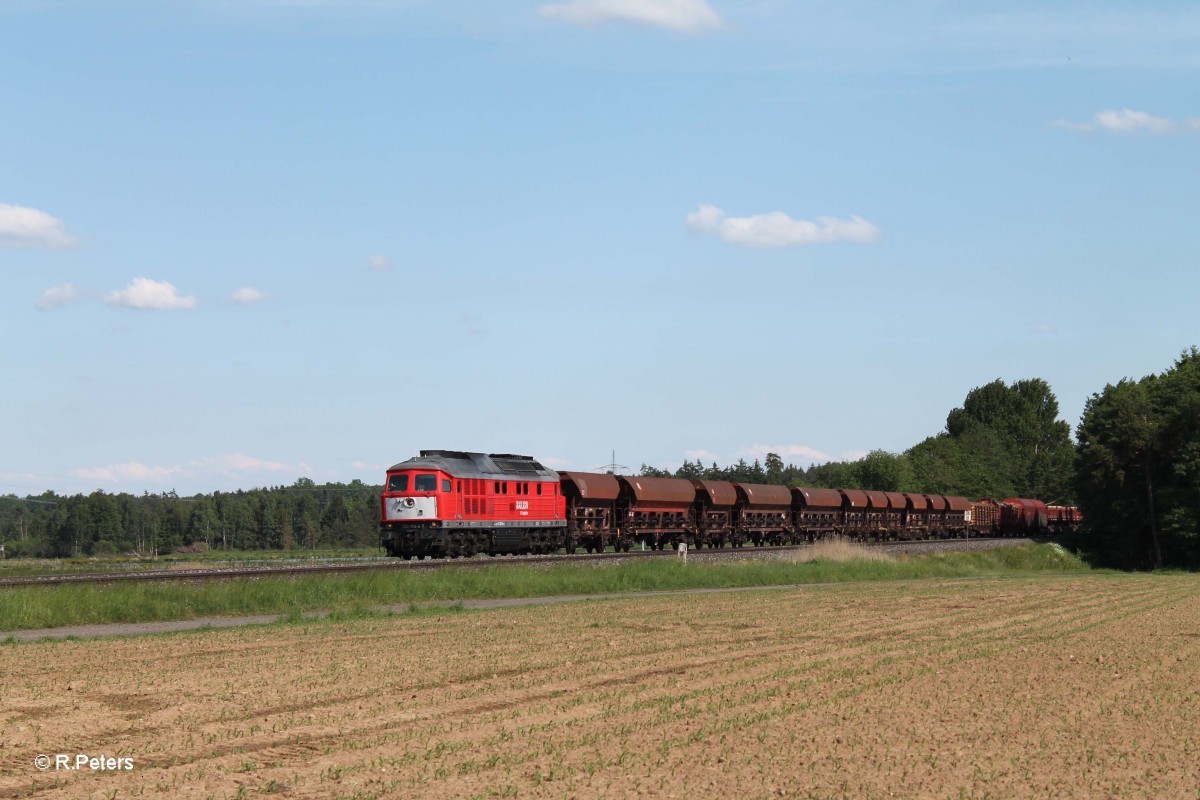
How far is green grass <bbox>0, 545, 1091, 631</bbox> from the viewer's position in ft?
89.3

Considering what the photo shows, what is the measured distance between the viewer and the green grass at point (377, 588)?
27219 millimetres

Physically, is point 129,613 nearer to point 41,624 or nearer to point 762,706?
point 41,624

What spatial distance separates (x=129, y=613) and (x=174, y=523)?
17287 centimetres

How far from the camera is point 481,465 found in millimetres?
48844

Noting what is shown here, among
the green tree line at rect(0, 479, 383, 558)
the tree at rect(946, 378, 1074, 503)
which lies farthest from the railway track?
the green tree line at rect(0, 479, 383, 558)

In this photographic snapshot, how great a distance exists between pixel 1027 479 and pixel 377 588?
502 ft

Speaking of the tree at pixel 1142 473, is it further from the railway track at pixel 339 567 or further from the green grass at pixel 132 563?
the green grass at pixel 132 563

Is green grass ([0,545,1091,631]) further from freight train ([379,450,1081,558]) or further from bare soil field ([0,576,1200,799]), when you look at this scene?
freight train ([379,450,1081,558])

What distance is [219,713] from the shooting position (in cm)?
1485

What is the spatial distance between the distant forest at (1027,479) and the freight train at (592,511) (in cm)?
1241

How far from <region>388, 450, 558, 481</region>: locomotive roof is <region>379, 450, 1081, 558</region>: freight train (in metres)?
0.06

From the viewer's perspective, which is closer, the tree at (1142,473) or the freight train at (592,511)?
the freight train at (592,511)

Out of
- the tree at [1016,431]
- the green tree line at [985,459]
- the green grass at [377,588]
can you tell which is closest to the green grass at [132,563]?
the green grass at [377,588]

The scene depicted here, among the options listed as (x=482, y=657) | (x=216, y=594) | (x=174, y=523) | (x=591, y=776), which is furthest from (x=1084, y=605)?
(x=174, y=523)
